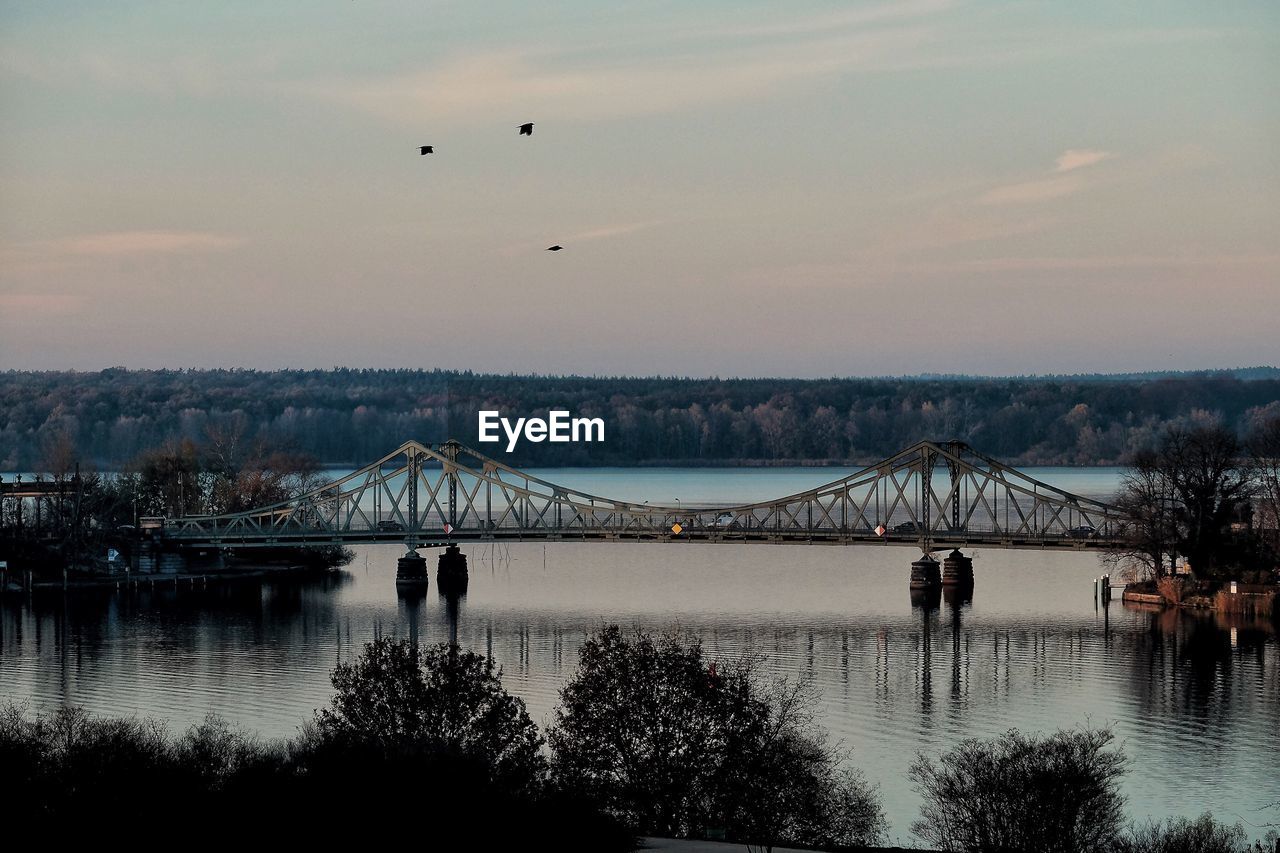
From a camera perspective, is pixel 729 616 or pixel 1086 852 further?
pixel 729 616

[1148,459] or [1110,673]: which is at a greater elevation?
[1148,459]

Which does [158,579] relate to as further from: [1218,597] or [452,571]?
[1218,597]

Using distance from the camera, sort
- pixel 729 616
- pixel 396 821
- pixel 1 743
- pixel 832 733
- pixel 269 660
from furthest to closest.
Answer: pixel 729 616, pixel 269 660, pixel 832 733, pixel 1 743, pixel 396 821

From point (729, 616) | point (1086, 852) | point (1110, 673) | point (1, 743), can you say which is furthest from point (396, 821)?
point (729, 616)

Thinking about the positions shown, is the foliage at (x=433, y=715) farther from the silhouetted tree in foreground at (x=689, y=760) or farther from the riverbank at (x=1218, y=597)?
the riverbank at (x=1218, y=597)

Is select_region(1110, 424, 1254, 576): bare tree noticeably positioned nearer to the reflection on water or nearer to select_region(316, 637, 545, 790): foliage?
the reflection on water

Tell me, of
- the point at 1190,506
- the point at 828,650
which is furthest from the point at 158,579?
the point at 1190,506

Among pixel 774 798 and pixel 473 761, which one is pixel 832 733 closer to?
pixel 774 798
